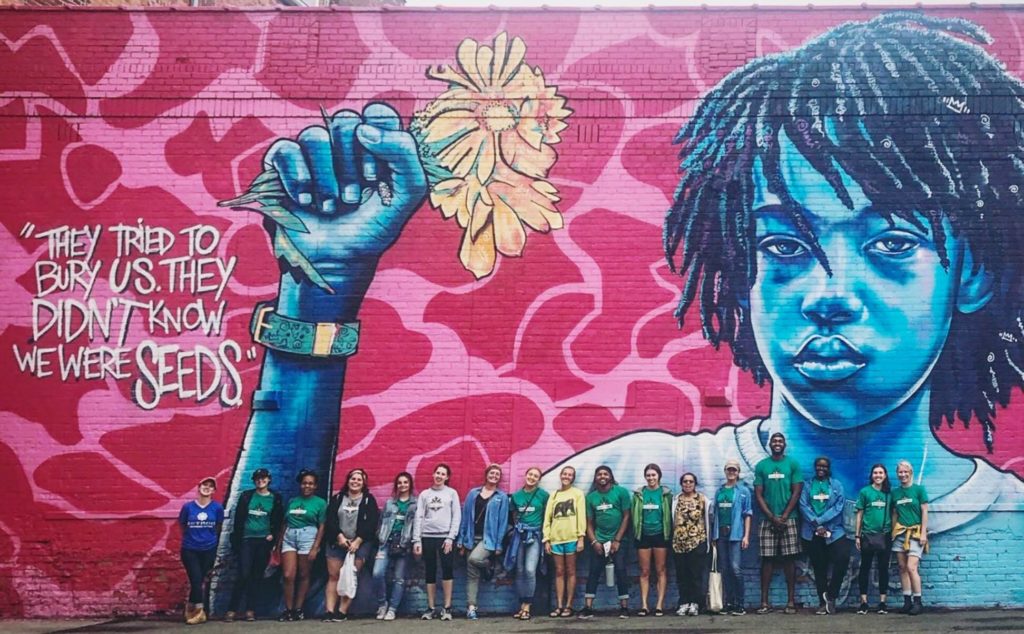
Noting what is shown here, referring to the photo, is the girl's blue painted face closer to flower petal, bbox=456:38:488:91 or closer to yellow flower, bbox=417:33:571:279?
yellow flower, bbox=417:33:571:279

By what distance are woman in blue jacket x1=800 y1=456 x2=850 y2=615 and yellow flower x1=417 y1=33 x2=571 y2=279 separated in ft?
14.0

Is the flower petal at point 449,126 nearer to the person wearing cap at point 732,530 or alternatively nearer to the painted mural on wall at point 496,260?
the painted mural on wall at point 496,260

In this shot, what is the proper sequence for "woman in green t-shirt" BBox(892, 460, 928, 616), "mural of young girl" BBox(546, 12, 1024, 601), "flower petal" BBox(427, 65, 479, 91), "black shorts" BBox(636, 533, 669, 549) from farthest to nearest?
"flower petal" BBox(427, 65, 479, 91), "mural of young girl" BBox(546, 12, 1024, 601), "black shorts" BBox(636, 533, 669, 549), "woman in green t-shirt" BBox(892, 460, 928, 616)

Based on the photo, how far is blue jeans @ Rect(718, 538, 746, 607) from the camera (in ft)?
43.9

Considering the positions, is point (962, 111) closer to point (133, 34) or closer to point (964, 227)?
point (964, 227)

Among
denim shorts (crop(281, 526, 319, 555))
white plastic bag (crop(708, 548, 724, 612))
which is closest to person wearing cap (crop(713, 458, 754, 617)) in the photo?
white plastic bag (crop(708, 548, 724, 612))

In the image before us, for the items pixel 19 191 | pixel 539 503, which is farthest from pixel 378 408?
pixel 19 191

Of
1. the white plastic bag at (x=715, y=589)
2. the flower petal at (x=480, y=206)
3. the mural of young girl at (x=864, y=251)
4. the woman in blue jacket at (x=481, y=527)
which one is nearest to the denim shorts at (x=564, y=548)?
the woman in blue jacket at (x=481, y=527)

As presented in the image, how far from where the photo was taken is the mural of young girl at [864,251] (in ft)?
45.3

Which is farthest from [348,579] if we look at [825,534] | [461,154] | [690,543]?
[825,534]

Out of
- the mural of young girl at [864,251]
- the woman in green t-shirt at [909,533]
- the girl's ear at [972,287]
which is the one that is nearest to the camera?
the woman in green t-shirt at [909,533]

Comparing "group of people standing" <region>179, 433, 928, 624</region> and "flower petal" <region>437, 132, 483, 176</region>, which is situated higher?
"flower petal" <region>437, 132, 483, 176</region>

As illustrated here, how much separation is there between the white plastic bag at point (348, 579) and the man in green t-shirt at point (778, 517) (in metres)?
4.58

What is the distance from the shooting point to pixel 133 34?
14.6 meters
